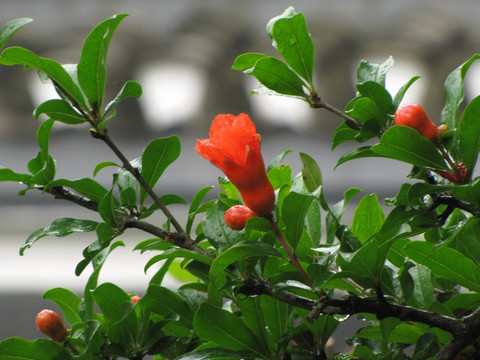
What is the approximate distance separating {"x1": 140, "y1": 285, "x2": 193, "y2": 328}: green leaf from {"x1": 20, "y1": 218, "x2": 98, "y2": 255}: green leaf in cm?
7

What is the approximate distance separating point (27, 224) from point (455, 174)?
2.74 meters

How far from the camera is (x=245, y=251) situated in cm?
45

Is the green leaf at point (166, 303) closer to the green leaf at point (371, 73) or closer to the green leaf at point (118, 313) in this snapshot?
the green leaf at point (118, 313)

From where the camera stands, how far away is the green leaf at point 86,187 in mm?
535

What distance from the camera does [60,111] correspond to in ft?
1.74

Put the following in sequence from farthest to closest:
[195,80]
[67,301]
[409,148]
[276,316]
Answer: [195,80] → [67,301] → [276,316] → [409,148]

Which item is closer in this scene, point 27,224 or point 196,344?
point 196,344

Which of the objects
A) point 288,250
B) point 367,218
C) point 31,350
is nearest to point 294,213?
point 288,250

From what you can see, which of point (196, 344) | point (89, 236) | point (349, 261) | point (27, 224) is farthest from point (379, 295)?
point (27, 224)

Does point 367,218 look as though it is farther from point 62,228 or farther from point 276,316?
point 62,228

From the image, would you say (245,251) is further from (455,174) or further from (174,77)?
(174,77)

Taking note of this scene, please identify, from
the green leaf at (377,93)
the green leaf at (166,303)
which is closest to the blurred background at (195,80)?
the green leaf at (166,303)

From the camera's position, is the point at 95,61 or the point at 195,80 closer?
the point at 95,61

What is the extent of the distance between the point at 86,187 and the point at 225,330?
0.16 metres
